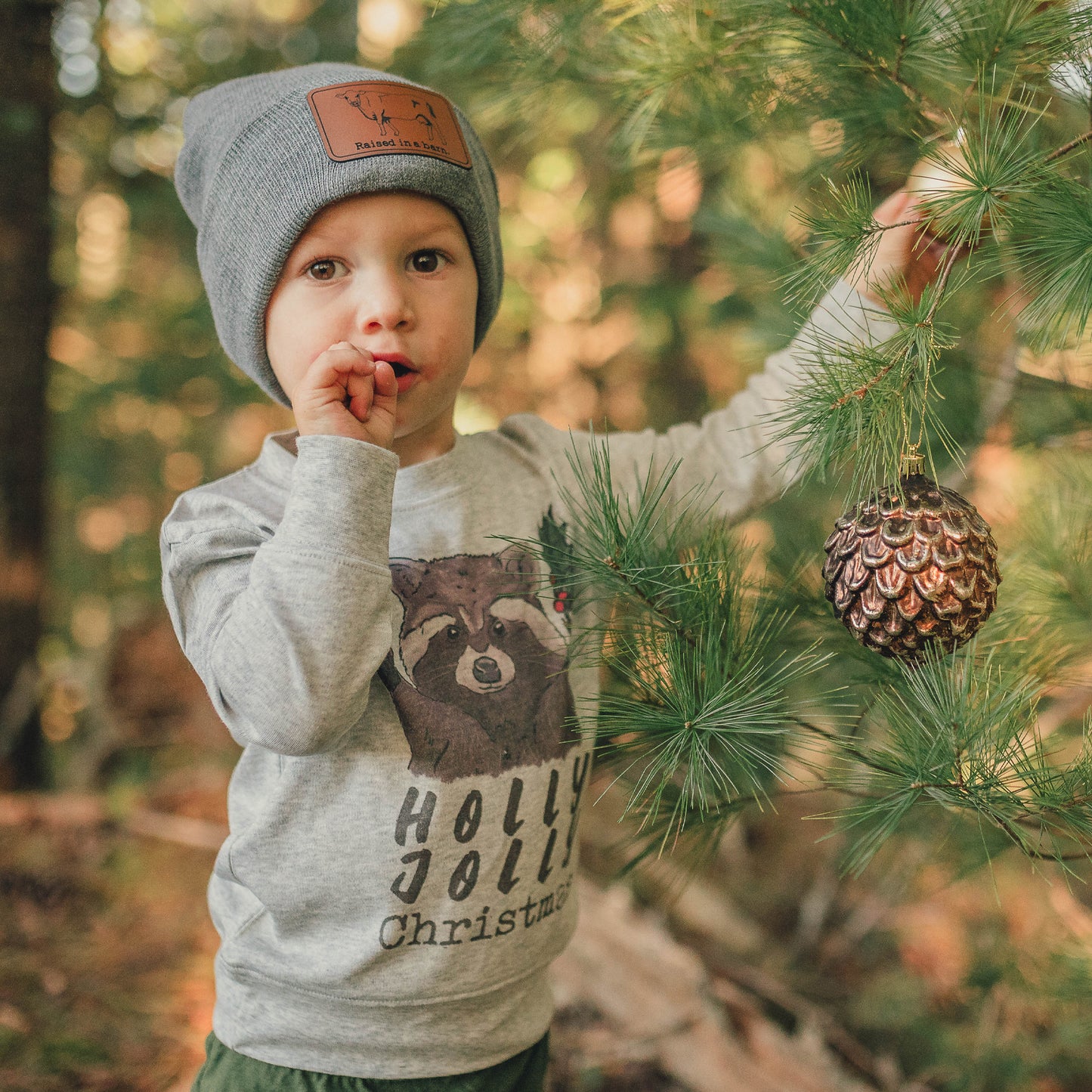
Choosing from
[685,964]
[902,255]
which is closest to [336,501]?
[902,255]

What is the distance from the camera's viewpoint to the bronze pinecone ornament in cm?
48

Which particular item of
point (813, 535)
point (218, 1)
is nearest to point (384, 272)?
point (813, 535)

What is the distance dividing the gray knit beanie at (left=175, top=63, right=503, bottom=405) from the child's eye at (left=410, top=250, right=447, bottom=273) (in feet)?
0.14

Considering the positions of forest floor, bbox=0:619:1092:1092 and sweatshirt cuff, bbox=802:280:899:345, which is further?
forest floor, bbox=0:619:1092:1092

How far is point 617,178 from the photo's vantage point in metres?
1.80

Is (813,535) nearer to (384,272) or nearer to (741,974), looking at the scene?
(384,272)

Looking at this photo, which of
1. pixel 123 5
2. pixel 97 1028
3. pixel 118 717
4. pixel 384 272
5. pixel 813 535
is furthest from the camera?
pixel 118 717

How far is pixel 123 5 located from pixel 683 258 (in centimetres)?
123

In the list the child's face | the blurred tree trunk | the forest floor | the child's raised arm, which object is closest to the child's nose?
the child's face

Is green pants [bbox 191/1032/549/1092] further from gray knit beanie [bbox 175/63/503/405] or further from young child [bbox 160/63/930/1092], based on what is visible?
gray knit beanie [bbox 175/63/503/405]

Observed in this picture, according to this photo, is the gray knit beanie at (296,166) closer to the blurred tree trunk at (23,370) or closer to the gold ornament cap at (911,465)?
the gold ornament cap at (911,465)

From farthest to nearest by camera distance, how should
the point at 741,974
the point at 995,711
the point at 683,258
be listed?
the point at 683,258 < the point at 741,974 < the point at 995,711

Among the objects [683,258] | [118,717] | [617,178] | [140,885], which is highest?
[617,178]

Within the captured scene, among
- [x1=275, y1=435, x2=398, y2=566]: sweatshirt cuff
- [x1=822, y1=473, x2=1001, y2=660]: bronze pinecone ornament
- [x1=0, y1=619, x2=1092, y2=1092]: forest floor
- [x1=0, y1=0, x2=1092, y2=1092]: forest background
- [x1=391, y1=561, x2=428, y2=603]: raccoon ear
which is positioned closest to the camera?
[x1=822, y1=473, x2=1001, y2=660]: bronze pinecone ornament
